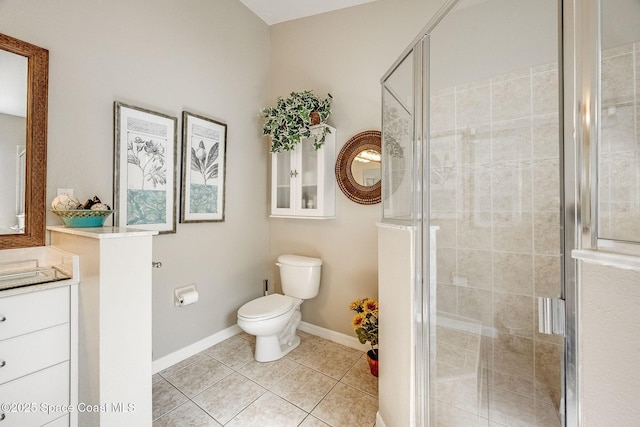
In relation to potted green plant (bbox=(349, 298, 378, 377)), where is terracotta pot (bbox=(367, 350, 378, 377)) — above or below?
below

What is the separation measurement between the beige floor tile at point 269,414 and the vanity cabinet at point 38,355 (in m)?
0.78

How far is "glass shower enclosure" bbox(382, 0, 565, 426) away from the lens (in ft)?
2.55

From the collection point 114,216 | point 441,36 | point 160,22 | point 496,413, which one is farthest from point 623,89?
point 160,22

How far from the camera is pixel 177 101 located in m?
1.95

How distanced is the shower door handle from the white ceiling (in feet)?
8.31

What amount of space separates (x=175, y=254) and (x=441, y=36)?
7.02 ft

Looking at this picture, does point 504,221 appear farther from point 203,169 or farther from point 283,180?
point 203,169

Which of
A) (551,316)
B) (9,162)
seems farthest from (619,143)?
(9,162)

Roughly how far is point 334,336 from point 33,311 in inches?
78.4

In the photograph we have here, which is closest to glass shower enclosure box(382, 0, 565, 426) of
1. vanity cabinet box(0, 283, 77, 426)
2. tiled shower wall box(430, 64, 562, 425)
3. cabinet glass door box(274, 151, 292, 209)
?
A: tiled shower wall box(430, 64, 562, 425)

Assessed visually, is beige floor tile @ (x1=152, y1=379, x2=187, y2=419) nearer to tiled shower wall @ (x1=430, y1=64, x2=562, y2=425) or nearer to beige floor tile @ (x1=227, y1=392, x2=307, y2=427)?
beige floor tile @ (x1=227, y1=392, x2=307, y2=427)

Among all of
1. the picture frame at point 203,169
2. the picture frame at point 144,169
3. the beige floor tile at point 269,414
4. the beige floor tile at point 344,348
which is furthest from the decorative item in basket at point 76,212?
the beige floor tile at point 344,348

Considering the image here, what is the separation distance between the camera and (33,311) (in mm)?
1067

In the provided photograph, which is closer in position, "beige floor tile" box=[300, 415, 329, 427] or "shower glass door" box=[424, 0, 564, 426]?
"shower glass door" box=[424, 0, 564, 426]
